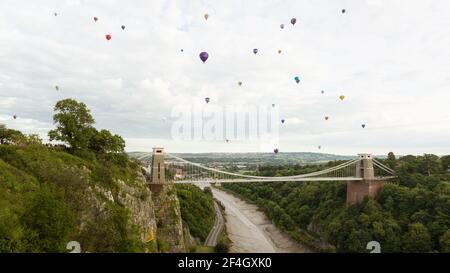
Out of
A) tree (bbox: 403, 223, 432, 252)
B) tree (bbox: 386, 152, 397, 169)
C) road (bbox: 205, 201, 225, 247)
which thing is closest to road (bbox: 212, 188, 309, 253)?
road (bbox: 205, 201, 225, 247)

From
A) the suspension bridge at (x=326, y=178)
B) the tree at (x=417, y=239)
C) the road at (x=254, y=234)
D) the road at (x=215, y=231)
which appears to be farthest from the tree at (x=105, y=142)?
the tree at (x=417, y=239)

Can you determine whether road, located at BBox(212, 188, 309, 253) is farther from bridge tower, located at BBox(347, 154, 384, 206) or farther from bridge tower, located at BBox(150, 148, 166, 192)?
bridge tower, located at BBox(150, 148, 166, 192)

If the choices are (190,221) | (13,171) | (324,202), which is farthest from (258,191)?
(13,171)

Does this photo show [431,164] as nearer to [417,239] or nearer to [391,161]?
[391,161]

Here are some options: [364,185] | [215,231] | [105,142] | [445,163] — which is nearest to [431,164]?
[445,163]
